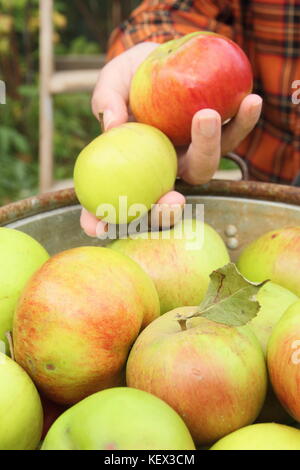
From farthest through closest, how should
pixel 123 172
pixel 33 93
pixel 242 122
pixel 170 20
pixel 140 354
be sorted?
pixel 33 93 < pixel 170 20 < pixel 242 122 < pixel 123 172 < pixel 140 354

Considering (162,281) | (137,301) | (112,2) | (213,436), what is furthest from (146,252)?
(112,2)

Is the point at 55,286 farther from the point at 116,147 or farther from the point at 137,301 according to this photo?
the point at 116,147

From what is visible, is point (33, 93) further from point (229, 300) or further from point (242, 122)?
point (229, 300)

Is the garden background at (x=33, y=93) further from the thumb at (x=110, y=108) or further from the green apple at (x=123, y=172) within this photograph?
the green apple at (x=123, y=172)

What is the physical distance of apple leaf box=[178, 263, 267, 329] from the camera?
518 mm

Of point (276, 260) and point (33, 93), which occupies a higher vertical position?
point (276, 260)

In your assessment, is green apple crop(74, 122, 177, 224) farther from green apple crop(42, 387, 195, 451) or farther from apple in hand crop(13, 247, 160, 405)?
green apple crop(42, 387, 195, 451)

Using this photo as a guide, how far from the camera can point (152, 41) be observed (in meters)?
1.08

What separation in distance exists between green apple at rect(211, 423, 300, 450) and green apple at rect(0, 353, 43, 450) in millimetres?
152

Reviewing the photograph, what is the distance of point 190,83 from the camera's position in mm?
752

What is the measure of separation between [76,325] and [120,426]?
0.42 feet

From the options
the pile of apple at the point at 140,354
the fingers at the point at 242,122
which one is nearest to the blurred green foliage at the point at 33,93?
the fingers at the point at 242,122

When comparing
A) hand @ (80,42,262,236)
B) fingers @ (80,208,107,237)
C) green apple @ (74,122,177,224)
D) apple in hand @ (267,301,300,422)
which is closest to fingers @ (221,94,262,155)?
hand @ (80,42,262,236)

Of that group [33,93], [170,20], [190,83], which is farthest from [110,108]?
[33,93]
